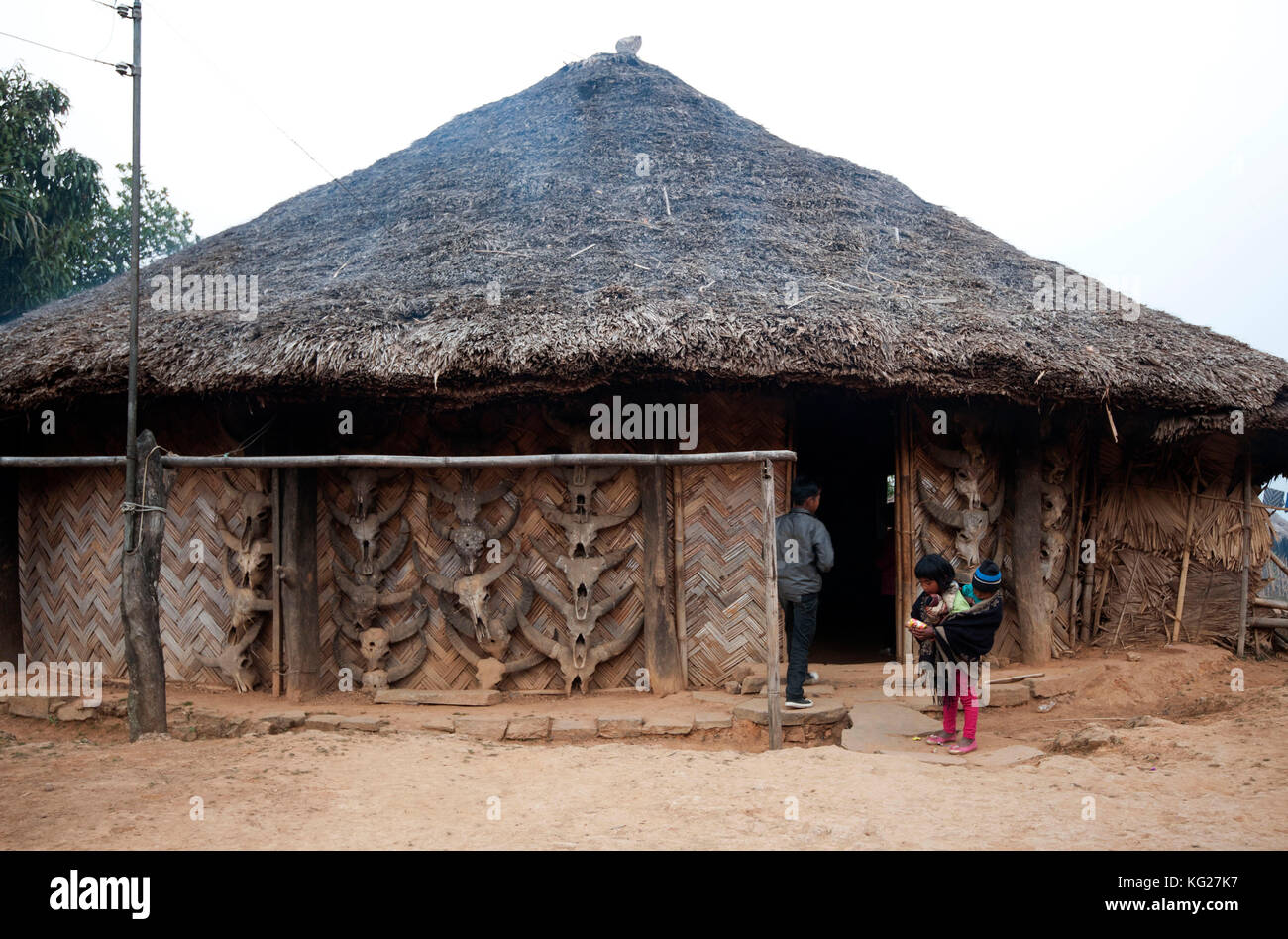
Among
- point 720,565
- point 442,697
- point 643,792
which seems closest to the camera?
point 643,792

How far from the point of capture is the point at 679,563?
6.34 metres

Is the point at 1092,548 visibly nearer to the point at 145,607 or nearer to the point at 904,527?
the point at 904,527

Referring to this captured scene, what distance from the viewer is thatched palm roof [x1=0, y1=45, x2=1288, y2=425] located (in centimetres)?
588

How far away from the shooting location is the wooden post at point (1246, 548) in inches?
Result: 297

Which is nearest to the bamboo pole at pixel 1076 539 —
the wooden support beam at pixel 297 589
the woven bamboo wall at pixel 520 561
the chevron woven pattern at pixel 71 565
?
the woven bamboo wall at pixel 520 561

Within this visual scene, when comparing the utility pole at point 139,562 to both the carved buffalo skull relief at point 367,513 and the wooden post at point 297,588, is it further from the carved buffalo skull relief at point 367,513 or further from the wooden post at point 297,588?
the carved buffalo skull relief at point 367,513

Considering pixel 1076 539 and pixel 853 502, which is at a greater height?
pixel 853 502

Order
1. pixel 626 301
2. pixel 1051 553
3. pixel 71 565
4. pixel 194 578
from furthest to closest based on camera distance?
pixel 71 565
pixel 1051 553
pixel 194 578
pixel 626 301

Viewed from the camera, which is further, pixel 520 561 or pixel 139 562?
pixel 520 561

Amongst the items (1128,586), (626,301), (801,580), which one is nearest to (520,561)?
(626,301)

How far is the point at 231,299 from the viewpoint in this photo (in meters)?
7.01

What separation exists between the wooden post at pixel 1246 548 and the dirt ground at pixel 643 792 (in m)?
2.20
